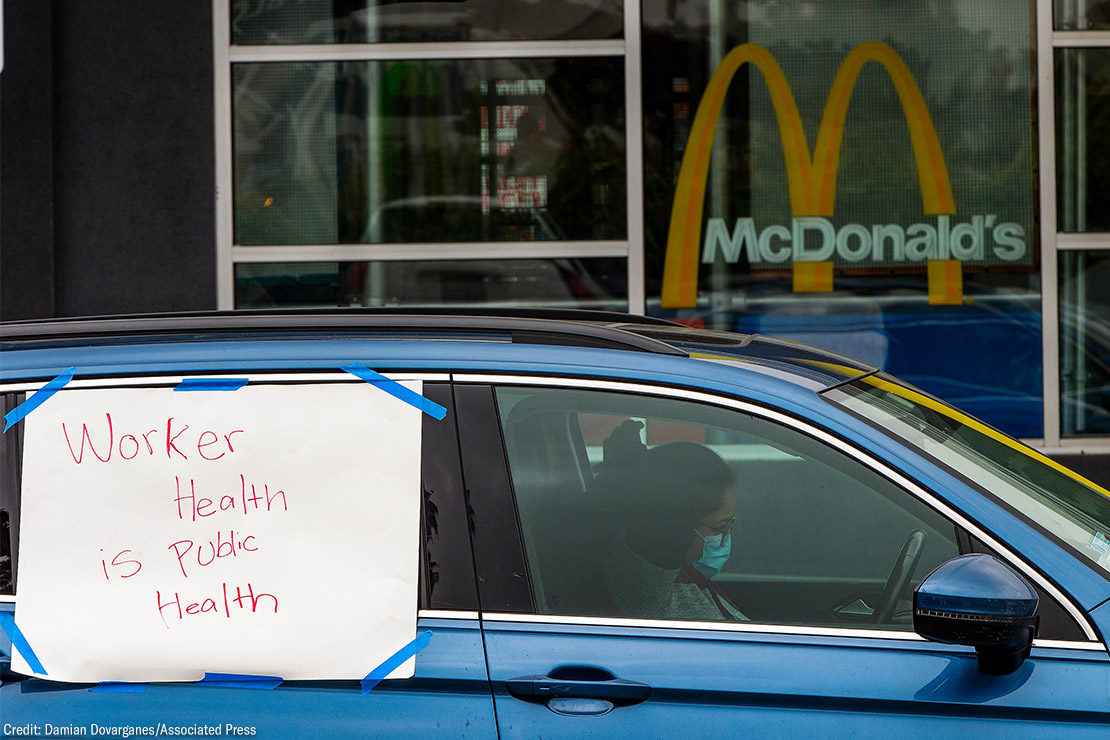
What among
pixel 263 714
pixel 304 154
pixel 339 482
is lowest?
pixel 263 714

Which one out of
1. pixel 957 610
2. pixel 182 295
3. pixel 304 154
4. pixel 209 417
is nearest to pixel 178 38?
pixel 304 154

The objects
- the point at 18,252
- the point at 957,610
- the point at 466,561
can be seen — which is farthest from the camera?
the point at 18,252

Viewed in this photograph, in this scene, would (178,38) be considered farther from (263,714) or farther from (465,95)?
(263,714)

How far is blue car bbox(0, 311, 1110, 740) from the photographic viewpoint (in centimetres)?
191

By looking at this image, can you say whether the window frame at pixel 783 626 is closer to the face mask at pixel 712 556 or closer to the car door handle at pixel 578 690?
the car door handle at pixel 578 690

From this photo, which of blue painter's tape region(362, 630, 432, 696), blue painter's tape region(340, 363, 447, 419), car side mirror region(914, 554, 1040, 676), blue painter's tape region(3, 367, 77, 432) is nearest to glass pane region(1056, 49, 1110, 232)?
car side mirror region(914, 554, 1040, 676)

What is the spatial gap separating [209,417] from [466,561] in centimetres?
57

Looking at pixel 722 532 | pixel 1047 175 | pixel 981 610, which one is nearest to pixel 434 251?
pixel 1047 175

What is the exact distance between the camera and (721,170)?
692cm

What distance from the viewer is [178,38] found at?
666 centimetres

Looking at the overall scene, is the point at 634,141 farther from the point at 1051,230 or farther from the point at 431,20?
the point at 1051,230

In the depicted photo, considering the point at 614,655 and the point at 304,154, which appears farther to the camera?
the point at 304,154

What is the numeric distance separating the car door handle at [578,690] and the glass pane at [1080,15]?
636 centimetres

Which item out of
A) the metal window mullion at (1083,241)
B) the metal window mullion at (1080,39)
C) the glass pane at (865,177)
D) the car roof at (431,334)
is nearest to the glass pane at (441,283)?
the glass pane at (865,177)
